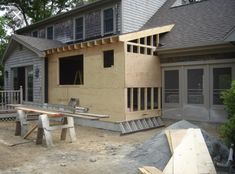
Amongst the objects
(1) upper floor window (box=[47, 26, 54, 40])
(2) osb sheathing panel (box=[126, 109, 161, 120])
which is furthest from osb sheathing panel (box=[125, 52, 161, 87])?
(1) upper floor window (box=[47, 26, 54, 40])

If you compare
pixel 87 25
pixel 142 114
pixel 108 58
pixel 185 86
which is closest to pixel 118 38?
pixel 108 58

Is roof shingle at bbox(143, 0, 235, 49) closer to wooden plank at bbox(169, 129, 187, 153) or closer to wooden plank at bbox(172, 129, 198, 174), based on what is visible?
wooden plank at bbox(169, 129, 187, 153)

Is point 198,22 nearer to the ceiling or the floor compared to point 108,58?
nearer to the ceiling

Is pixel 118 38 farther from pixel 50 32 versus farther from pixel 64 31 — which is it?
pixel 50 32

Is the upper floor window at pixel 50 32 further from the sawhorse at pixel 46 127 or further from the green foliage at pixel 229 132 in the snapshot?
the green foliage at pixel 229 132

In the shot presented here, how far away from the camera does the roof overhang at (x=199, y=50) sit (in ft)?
32.6

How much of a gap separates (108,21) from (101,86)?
4.89 meters

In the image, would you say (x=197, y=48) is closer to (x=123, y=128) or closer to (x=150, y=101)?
(x=150, y=101)

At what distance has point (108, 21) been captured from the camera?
585 inches

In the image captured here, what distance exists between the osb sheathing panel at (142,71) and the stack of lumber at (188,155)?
4617mm

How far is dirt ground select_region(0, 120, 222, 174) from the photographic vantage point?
5.89 meters

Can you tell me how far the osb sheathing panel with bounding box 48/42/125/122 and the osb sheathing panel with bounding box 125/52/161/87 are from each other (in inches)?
10.7

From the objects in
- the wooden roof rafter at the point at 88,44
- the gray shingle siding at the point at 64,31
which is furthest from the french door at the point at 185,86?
the gray shingle siding at the point at 64,31

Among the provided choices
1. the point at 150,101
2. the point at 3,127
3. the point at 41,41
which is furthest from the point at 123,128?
the point at 41,41
